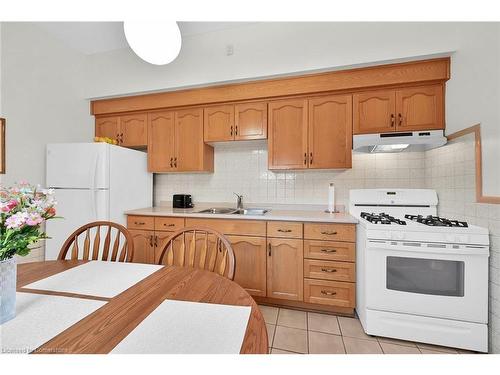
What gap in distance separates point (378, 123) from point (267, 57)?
1232mm

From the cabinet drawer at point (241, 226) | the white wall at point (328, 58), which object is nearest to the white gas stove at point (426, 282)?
the white wall at point (328, 58)

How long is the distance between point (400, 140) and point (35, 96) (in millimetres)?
3443

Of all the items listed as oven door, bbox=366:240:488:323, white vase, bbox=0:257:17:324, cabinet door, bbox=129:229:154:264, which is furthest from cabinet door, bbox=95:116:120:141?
oven door, bbox=366:240:488:323

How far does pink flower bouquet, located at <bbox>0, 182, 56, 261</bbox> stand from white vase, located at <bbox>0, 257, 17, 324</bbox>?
0.02 metres

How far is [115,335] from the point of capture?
0.62 m

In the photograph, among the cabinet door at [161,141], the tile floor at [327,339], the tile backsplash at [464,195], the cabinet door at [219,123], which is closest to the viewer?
the tile backsplash at [464,195]

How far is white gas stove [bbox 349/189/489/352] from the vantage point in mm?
1480

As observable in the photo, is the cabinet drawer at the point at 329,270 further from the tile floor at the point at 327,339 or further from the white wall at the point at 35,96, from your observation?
the white wall at the point at 35,96

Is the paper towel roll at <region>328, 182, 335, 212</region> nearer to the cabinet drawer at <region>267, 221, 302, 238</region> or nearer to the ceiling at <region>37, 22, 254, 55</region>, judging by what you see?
the cabinet drawer at <region>267, 221, 302, 238</region>

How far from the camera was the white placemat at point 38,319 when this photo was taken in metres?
0.59

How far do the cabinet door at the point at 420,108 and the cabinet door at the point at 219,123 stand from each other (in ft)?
5.26

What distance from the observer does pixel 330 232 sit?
194 cm

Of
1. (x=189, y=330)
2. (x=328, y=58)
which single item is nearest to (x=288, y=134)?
(x=328, y=58)

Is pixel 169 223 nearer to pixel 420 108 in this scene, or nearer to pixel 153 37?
pixel 153 37
